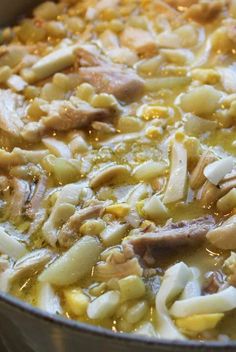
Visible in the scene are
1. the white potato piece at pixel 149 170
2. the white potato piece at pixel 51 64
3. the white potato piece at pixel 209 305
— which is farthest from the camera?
the white potato piece at pixel 51 64

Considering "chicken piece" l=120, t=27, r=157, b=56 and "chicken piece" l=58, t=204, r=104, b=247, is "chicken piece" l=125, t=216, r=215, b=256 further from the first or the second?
Answer: "chicken piece" l=120, t=27, r=157, b=56

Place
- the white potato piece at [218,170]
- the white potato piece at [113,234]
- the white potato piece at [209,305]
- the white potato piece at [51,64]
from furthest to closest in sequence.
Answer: the white potato piece at [51,64], the white potato piece at [218,170], the white potato piece at [113,234], the white potato piece at [209,305]

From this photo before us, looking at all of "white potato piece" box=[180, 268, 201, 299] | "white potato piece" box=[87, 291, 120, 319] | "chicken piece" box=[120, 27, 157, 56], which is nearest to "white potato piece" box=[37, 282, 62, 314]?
"white potato piece" box=[87, 291, 120, 319]

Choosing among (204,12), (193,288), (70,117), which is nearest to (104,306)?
(193,288)

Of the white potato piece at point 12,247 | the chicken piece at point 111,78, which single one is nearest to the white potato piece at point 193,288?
the white potato piece at point 12,247

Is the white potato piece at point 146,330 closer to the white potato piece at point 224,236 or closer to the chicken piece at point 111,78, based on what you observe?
the white potato piece at point 224,236

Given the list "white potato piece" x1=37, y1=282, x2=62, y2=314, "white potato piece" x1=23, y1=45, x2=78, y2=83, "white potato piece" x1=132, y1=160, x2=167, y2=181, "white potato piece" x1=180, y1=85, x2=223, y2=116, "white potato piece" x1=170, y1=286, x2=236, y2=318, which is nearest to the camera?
"white potato piece" x1=170, y1=286, x2=236, y2=318

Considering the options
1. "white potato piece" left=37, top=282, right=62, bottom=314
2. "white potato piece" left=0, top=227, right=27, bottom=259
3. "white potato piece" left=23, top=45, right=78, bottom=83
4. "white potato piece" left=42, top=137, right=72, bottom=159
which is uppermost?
"white potato piece" left=23, top=45, right=78, bottom=83
